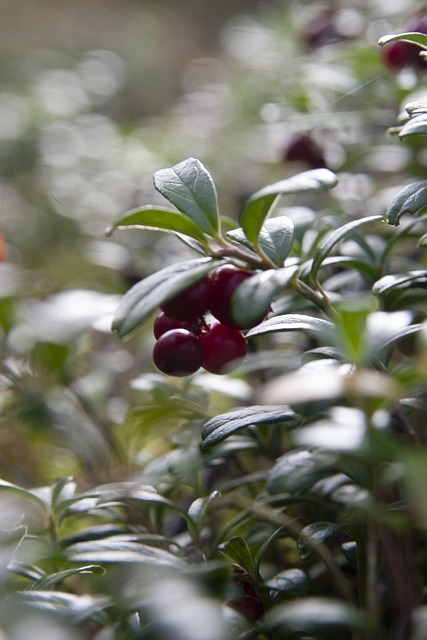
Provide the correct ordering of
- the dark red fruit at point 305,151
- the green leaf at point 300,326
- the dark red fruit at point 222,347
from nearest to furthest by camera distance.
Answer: the green leaf at point 300,326 → the dark red fruit at point 222,347 → the dark red fruit at point 305,151

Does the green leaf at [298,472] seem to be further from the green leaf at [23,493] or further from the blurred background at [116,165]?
the blurred background at [116,165]

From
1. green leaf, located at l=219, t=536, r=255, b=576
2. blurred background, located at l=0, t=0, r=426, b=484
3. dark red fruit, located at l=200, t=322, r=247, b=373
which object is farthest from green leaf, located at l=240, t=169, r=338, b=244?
blurred background, located at l=0, t=0, r=426, b=484

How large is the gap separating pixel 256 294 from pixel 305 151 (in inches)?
33.4

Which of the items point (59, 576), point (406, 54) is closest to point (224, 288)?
point (59, 576)

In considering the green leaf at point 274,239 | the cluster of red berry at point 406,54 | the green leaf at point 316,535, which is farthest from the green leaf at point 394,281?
the cluster of red berry at point 406,54

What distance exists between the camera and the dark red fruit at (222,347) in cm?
77

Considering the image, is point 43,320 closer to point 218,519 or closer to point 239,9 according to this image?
point 218,519

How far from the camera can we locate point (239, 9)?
18.8ft

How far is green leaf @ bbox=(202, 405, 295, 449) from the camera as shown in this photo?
0.70 m

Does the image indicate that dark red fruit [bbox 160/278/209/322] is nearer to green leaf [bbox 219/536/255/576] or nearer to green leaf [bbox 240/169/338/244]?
green leaf [bbox 240/169/338/244]

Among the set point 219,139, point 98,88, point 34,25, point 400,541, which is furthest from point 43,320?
point 34,25

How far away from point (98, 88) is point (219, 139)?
995 mm

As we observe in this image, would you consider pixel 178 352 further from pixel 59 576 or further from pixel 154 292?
pixel 59 576

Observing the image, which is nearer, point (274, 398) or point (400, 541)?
point (274, 398)
